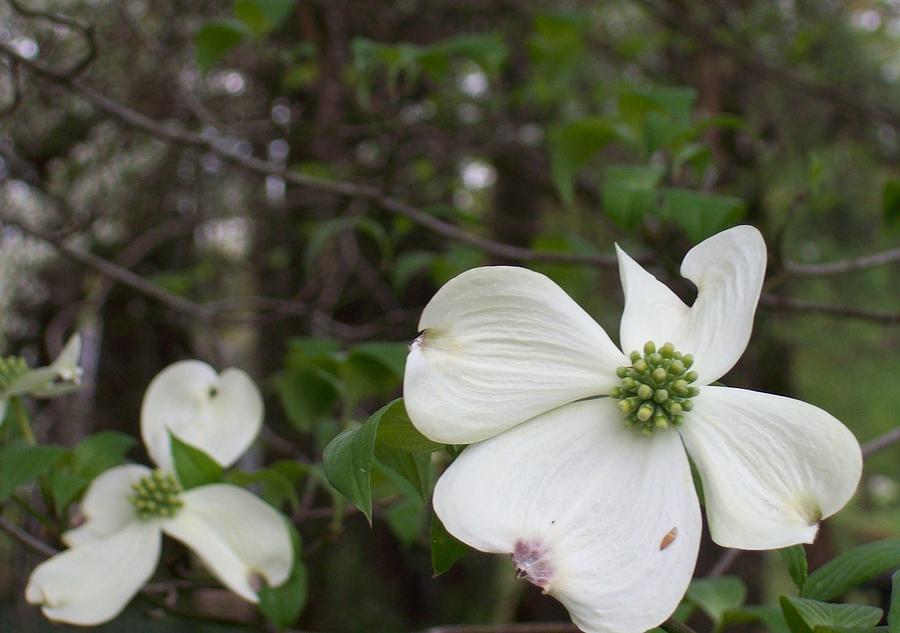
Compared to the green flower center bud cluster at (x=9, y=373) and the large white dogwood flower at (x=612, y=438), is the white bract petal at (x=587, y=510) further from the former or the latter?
the green flower center bud cluster at (x=9, y=373)

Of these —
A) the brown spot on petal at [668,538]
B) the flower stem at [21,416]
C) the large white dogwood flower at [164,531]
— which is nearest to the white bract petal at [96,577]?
the large white dogwood flower at [164,531]

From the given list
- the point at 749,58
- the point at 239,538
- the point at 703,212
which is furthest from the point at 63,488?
the point at 749,58

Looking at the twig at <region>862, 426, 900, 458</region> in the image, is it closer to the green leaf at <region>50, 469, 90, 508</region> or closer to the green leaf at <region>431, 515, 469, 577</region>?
the green leaf at <region>431, 515, 469, 577</region>

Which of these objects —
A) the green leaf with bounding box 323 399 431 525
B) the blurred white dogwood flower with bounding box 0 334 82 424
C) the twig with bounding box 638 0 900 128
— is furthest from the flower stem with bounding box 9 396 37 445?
the twig with bounding box 638 0 900 128

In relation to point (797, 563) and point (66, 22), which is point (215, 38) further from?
point (797, 563)

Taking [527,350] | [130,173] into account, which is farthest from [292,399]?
[130,173]

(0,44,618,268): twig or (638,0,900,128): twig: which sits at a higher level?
(638,0,900,128): twig
